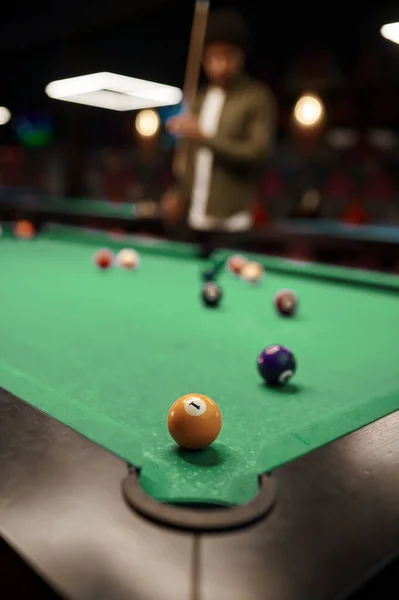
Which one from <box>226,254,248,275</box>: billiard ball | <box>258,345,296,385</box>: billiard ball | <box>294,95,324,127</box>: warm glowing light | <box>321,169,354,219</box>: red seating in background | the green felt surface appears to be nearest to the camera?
the green felt surface

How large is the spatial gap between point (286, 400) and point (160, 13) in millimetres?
5205

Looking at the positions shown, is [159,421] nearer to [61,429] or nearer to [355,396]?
[61,429]

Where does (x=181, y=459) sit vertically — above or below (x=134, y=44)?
below

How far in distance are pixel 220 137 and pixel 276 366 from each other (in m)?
2.79

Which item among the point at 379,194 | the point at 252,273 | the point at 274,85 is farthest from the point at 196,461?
the point at 379,194

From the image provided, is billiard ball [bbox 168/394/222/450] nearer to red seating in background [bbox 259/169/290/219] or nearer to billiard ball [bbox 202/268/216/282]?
billiard ball [bbox 202/268/216/282]

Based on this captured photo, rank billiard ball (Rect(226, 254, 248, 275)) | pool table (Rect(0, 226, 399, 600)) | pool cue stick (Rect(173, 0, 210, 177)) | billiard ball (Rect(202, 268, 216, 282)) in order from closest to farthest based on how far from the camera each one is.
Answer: pool table (Rect(0, 226, 399, 600)), billiard ball (Rect(202, 268, 216, 282)), billiard ball (Rect(226, 254, 248, 275)), pool cue stick (Rect(173, 0, 210, 177))

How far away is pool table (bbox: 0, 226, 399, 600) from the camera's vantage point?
503 mm

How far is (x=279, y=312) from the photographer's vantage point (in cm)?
175

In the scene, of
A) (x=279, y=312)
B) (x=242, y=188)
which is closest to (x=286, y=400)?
(x=279, y=312)

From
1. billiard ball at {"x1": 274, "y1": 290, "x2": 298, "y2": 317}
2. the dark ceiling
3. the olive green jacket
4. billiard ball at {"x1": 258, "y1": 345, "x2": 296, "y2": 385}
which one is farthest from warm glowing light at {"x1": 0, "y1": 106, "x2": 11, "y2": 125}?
billiard ball at {"x1": 258, "y1": 345, "x2": 296, "y2": 385}

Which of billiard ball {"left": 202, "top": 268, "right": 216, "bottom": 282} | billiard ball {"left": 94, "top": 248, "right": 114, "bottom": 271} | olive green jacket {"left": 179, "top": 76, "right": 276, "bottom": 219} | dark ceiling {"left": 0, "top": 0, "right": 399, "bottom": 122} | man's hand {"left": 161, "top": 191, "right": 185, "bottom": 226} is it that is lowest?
billiard ball {"left": 94, "top": 248, "right": 114, "bottom": 271}

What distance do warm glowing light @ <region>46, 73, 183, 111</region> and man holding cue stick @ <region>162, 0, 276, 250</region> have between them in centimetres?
246

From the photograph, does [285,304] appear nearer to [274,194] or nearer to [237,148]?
[237,148]
